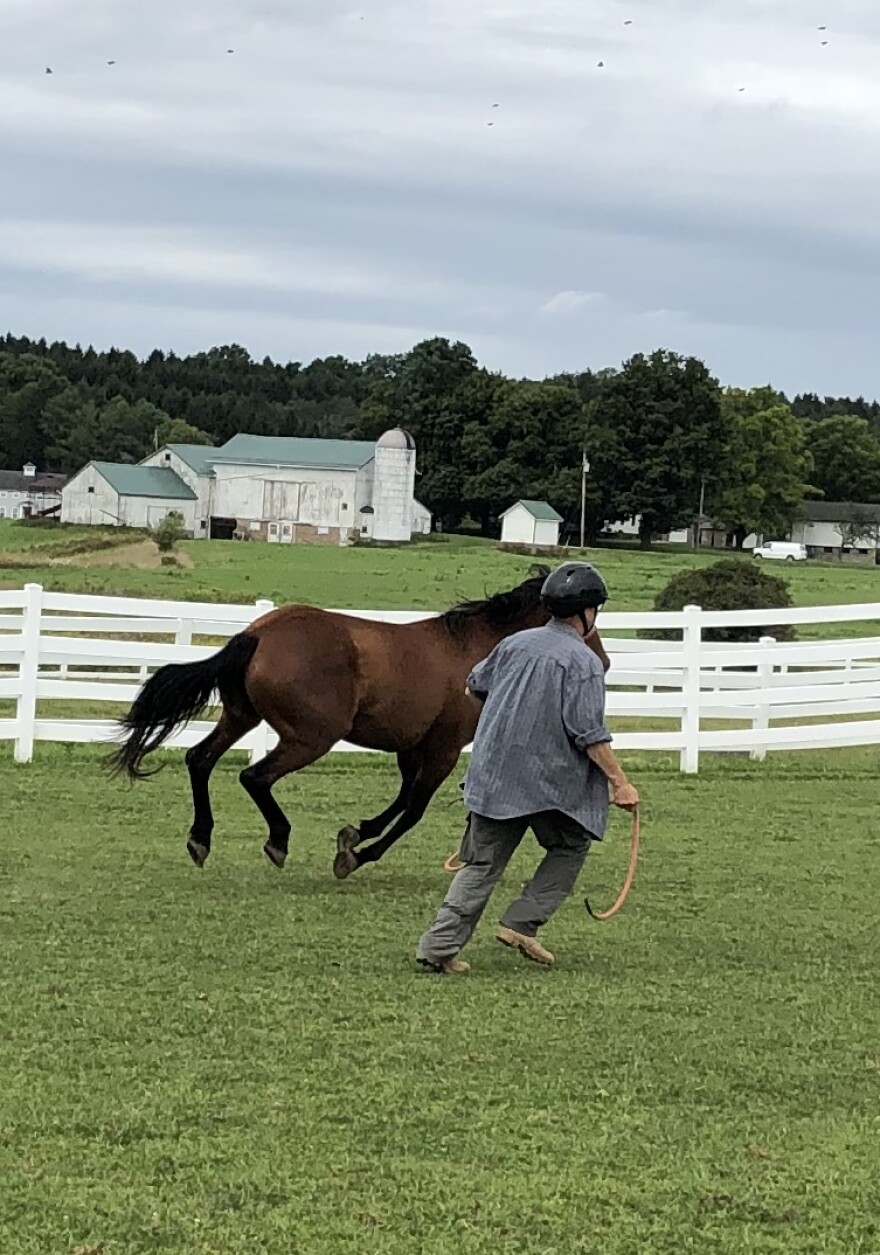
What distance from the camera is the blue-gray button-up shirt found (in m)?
6.50

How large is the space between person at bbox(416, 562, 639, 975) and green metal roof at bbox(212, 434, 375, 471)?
8914cm

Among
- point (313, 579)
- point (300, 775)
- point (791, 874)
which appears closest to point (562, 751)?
point (791, 874)

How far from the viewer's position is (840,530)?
120188mm

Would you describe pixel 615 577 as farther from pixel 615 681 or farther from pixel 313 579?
pixel 615 681

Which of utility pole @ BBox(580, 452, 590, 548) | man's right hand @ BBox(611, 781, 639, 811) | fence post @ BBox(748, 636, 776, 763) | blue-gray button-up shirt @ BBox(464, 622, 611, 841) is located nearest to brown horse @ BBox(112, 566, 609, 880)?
blue-gray button-up shirt @ BBox(464, 622, 611, 841)

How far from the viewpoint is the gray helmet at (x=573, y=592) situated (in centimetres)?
660

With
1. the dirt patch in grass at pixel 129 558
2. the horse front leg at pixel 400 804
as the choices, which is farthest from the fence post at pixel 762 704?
the dirt patch in grass at pixel 129 558

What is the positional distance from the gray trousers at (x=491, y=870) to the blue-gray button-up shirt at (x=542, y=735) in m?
0.09

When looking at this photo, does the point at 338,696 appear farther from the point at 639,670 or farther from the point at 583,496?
the point at 583,496

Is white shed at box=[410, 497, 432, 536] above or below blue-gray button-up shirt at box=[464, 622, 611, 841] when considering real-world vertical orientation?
above

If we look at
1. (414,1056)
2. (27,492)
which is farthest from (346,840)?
(27,492)

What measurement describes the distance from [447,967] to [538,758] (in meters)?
0.90

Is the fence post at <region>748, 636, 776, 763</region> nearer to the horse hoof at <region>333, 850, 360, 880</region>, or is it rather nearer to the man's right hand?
the horse hoof at <region>333, 850, 360, 880</region>

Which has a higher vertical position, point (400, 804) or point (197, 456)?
point (197, 456)
